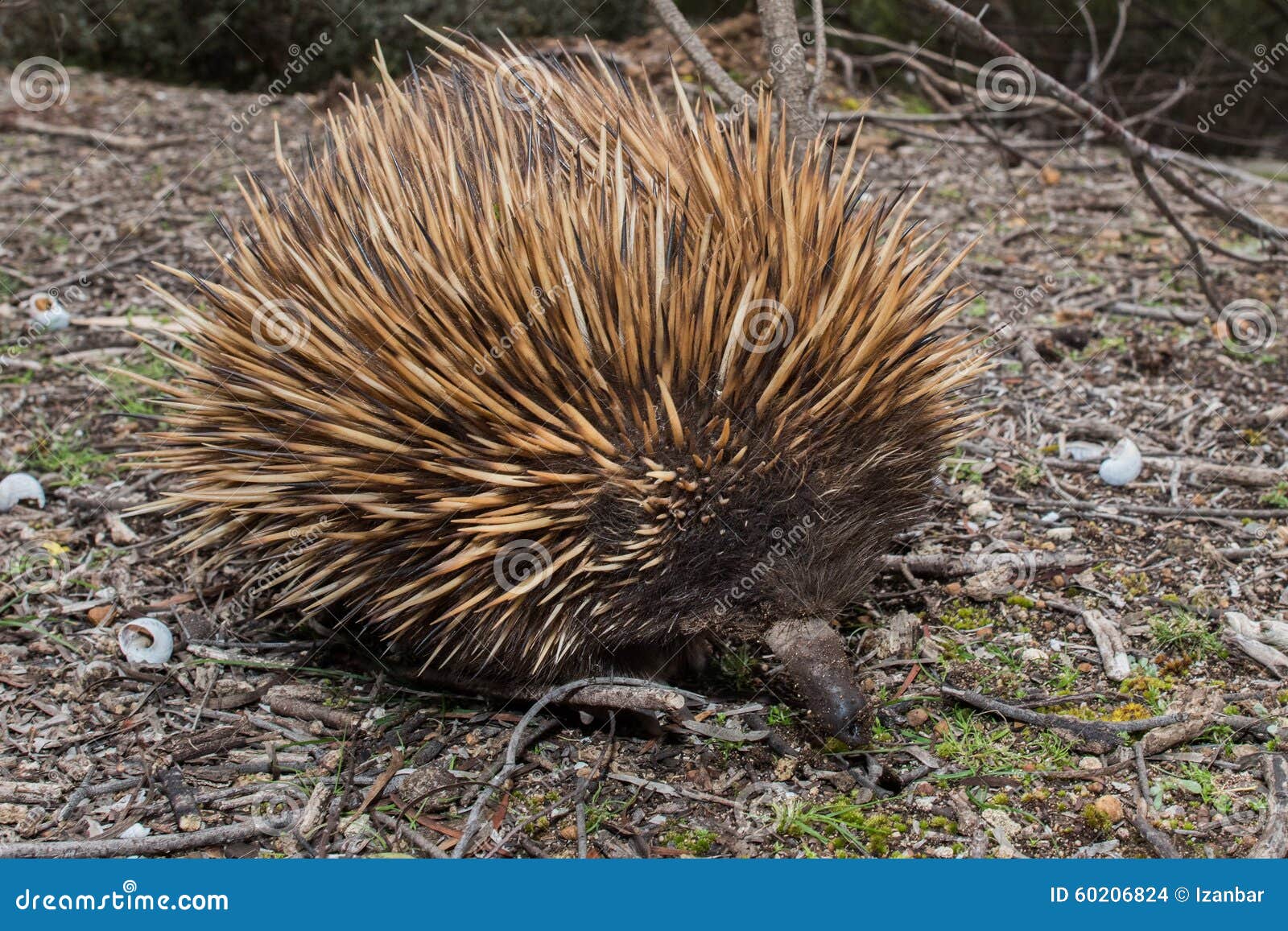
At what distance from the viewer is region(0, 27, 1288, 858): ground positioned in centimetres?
284

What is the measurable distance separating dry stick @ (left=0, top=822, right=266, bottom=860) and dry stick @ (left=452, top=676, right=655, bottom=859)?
57 cm

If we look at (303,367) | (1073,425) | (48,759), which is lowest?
(1073,425)

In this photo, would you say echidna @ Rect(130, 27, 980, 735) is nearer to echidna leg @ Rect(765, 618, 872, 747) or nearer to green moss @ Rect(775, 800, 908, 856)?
echidna leg @ Rect(765, 618, 872, 747)

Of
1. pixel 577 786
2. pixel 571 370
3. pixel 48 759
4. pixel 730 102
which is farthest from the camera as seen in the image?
pixel 730 102

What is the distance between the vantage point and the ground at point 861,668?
2836 mm

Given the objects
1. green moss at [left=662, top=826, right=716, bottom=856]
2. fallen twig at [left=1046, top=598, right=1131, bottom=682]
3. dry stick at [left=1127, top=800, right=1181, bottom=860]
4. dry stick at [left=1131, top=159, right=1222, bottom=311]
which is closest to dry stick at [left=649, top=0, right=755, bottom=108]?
dry stick at [left=1131, top=159, right=1222, bottom=311]

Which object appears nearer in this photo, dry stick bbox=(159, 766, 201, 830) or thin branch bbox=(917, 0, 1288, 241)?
dry stick bbox=(159, 766, 201, 830)

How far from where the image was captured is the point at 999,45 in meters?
3.98

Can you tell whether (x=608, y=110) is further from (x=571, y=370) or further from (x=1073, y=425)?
(x=1073, y=425)

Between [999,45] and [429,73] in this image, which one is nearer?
[429,73]

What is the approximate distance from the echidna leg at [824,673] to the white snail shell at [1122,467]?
1.67 metres

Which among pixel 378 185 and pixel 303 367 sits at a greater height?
pixel 378 185

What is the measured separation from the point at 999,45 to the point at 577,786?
271cm

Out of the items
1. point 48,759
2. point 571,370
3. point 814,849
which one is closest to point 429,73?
point 571,370
